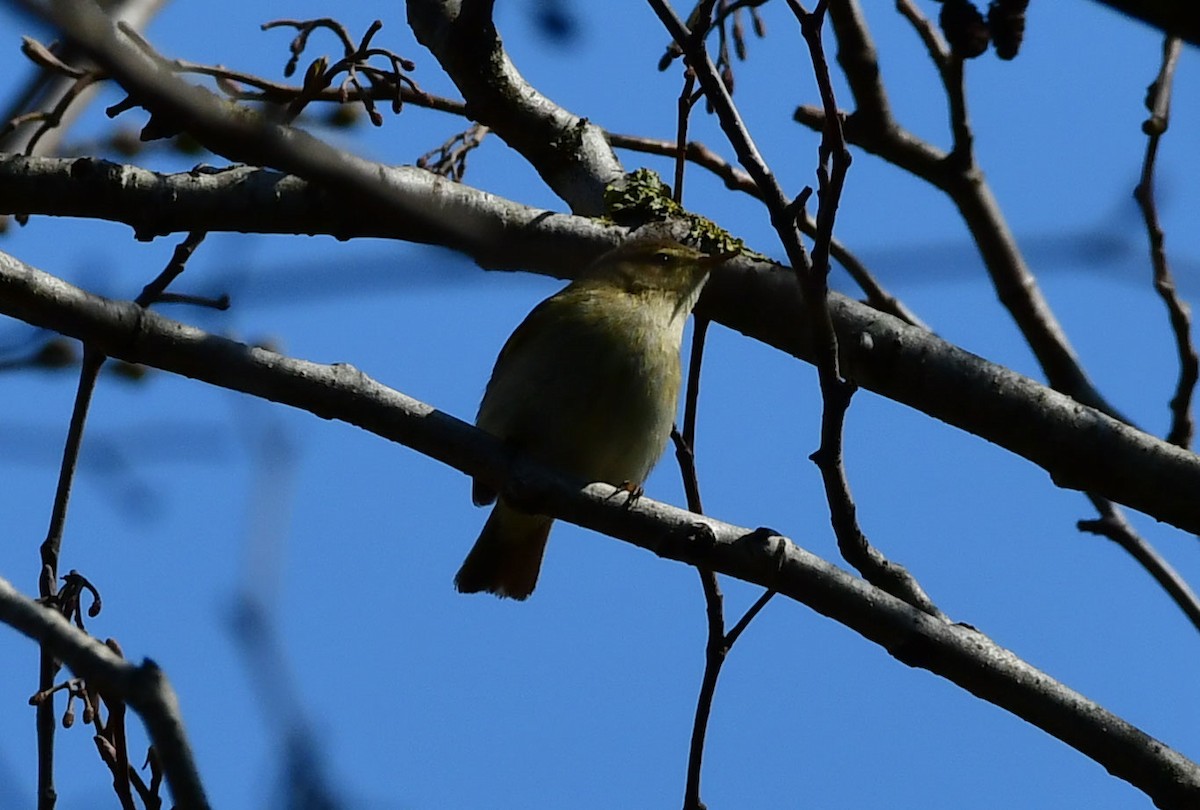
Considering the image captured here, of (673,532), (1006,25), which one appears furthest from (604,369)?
(1006,25)

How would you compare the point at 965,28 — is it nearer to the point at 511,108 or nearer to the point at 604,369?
the point at 604,369

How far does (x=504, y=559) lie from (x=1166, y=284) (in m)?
2.34

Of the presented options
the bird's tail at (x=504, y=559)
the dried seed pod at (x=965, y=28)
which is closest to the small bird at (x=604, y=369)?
the bird's tail at (x=504, y=559)

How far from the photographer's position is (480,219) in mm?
3785

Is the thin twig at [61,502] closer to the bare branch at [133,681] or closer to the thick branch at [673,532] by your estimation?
the thick branch at [673,532]

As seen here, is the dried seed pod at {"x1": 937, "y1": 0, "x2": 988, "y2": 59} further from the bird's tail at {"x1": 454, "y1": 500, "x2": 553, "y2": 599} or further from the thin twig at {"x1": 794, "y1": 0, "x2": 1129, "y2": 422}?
the bird's tail at {"x1": 454, "y1": 500, "x2": 553, "y2": 599}

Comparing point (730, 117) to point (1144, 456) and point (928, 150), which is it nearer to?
point (1144, 456)

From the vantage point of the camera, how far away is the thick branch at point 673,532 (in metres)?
2.82

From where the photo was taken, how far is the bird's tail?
4.81 metres

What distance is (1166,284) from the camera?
4023 mm

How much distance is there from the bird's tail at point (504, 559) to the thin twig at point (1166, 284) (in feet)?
6.86

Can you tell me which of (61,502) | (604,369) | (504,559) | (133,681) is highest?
(604,369)

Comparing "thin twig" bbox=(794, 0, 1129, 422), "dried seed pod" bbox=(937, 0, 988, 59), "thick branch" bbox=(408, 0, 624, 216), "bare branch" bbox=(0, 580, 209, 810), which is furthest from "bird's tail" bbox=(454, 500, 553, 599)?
"bare branch" bbox=(0, 580, 209, 810)

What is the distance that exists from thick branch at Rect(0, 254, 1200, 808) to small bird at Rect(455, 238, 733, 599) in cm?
116
